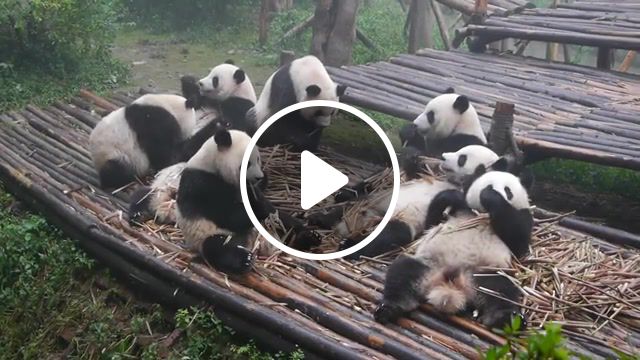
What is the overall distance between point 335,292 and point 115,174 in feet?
6.44

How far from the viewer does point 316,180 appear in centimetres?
330

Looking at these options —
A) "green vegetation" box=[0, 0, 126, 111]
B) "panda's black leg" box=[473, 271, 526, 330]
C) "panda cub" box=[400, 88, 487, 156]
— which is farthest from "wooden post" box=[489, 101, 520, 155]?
"green vegetation" box=[0, 0, 126, 111]

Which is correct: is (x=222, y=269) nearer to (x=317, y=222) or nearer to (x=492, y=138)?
(x=317, y=222)

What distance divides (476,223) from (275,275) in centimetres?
96

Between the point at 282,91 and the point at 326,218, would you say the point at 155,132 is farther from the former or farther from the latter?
the point at 326,218

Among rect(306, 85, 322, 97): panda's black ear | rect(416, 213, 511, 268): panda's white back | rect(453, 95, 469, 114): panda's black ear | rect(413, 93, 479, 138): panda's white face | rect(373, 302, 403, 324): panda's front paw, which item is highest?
rect(306, 85, 322, 97): panda's black ear

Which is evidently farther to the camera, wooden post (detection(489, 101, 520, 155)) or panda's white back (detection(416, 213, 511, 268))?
wooden post (detection(489, 101, 520, 155))

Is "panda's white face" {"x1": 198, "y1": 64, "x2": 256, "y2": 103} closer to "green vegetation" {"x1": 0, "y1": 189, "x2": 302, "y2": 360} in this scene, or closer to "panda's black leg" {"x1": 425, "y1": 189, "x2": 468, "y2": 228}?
"green vegetation" {"x1": 0, "y1": 189, "x2": 302, "y2": 360}

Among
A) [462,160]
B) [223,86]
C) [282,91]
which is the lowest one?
[462,160]

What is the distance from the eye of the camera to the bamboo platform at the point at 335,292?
2.96 meters

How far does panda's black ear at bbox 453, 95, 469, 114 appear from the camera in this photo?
4477 mm

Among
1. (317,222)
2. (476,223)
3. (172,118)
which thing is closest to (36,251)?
(172,118)

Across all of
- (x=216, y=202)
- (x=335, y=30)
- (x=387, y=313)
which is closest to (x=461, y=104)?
(x=216, y=202)

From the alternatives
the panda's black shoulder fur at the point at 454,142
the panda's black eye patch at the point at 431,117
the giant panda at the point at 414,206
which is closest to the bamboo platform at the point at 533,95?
the panda's black shoulder fur at the point at 454,142
